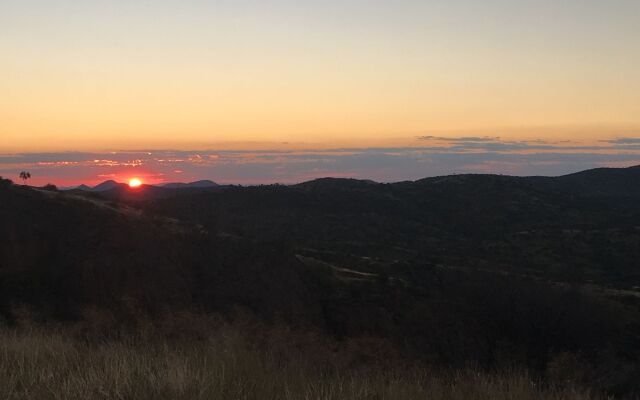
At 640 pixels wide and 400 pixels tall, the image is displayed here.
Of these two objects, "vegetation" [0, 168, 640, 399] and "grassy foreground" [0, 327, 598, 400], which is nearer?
"grassy foreground" [0, 327, 598, 400]

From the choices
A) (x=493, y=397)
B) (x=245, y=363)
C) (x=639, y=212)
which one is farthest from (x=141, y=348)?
(x=639, y=212)

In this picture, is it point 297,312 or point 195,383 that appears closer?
point 195,383

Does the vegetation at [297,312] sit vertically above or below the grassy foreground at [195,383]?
below

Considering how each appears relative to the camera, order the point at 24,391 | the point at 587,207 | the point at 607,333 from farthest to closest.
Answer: the point at 587,207, the point at 607,333, the point at 24,391

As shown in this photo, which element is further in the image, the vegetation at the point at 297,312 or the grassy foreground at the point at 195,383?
the vegetation at the point at 297,312

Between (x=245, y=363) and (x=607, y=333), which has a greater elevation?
(x=245, y=363)

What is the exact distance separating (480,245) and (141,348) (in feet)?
235

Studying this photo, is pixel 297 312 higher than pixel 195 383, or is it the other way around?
pixel 195 383

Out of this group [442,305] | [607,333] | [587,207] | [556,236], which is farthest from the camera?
[587,207]

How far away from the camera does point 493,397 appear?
15.4 feet

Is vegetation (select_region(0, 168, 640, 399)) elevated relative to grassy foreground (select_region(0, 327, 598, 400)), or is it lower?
lower

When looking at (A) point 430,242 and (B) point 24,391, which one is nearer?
(B) point 24,391

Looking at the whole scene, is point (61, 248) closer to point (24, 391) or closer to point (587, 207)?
point (24, 391)

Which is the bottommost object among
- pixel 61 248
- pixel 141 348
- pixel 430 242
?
pixel 430 242
